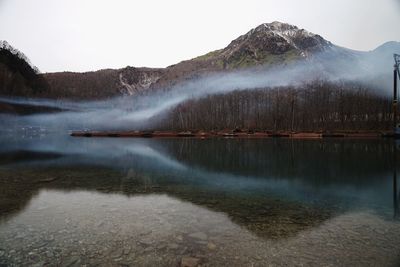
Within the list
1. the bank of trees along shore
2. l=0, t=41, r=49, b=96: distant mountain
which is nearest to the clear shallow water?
the bank of trees along shore

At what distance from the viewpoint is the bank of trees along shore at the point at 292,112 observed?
344 ft

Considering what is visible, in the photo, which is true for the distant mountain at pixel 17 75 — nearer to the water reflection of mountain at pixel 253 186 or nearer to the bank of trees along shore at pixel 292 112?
the bank of trees along shore at pixel 292 112

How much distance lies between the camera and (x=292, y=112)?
116500mm

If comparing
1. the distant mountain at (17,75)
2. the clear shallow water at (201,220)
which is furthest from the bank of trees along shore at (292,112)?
the clear shallow water at (201,220)

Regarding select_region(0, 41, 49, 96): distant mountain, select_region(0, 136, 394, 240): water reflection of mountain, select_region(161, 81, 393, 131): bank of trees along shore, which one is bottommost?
select_region(0, 136, 394, 240): water reflection of mountain

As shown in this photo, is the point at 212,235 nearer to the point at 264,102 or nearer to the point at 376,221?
the point at 376,221

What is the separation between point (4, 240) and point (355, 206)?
511 inches

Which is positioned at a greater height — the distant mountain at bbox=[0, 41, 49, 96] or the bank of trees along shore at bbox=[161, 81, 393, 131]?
the distant mountain at bbox=[0, 41, 49, 96]

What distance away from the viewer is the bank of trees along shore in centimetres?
10481

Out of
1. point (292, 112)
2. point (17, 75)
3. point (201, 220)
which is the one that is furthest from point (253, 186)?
point (17, 75)

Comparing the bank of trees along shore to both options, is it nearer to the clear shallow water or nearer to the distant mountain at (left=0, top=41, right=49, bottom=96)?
the distant mountain at (left=0, top=41, right=49, bottom=96)

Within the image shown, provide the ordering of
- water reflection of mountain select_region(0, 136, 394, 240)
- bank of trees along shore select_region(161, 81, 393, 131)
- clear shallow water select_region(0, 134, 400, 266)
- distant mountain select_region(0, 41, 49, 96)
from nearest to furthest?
clear shallow water select_region(0, 134, 400, 266), water reflection of mountain select_region(0, 136, 394, 240), bank of trees along shore select_region(161, 81, 393, 131), distant mountain select_region(0, 41, 49, 96)

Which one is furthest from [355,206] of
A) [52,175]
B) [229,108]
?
[229,108]

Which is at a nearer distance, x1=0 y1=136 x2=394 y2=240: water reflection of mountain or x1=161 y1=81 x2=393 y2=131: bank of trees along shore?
x1=0 y1=136 x2=394 y2=240: water reflection of mountain
